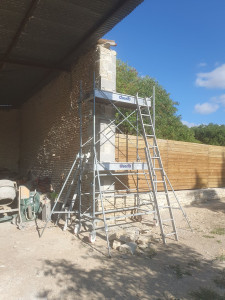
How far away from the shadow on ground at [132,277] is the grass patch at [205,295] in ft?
0.33

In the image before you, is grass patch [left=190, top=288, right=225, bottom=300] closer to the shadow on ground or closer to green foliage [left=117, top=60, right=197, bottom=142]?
the shadow on ground

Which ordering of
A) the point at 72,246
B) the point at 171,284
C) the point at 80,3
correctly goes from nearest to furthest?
the point at 171,284 < the point at 72,246 < the point at 80,3

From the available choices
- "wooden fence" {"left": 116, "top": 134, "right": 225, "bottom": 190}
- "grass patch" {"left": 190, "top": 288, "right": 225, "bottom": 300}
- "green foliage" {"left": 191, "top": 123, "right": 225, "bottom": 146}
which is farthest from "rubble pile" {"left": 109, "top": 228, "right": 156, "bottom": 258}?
"green foliage" {"left": 191, "top": 123, "right": 225, "bottom": 146}

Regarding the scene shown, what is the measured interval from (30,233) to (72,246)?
157 cm

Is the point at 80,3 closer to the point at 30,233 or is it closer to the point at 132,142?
the point at 132,142

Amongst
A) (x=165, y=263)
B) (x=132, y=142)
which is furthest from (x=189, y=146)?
(x=165, y=263)

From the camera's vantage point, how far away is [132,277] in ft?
13.8

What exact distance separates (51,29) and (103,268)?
6.77 m

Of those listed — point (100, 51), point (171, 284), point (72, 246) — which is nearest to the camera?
point (171, 284)

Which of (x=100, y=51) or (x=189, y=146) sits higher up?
(x=100, y=51)

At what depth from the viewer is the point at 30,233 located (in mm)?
6605

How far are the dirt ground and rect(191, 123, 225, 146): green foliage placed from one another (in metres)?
24.1

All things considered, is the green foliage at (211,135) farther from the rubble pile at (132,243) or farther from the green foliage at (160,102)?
the rubble pile at (132,243)

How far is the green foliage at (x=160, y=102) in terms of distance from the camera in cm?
1678
